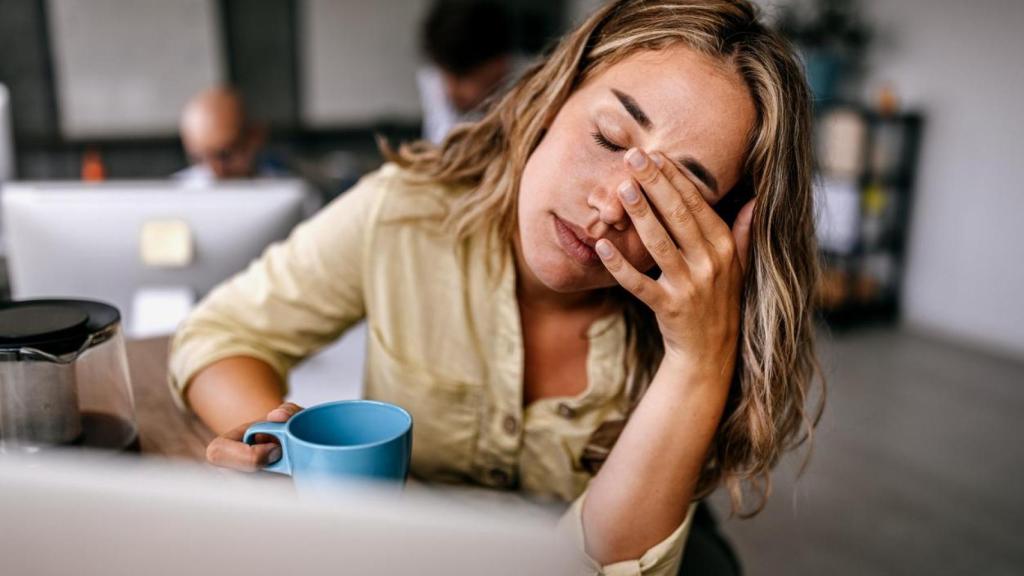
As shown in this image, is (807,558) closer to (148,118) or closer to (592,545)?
(592,545)

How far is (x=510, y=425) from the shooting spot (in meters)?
0.99

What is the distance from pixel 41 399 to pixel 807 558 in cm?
194

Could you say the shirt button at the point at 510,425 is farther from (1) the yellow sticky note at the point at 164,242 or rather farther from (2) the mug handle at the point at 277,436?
(1) the yellow sticky note at the point at 164,242

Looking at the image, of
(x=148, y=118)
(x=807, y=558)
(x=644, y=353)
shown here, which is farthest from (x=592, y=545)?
(x=148, y=118)

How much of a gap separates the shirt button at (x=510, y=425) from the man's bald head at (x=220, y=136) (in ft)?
5.81

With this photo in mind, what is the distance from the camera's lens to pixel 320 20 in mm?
5180

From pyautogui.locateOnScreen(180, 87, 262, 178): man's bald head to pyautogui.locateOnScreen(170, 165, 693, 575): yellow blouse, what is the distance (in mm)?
1557

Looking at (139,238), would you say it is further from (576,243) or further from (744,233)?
(744,233)

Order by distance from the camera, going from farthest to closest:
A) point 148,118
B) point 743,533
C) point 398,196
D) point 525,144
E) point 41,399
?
point 148,118, point 743,533, point 398,196, point 525,144, point 41,399

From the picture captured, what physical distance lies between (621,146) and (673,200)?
8 centimetres

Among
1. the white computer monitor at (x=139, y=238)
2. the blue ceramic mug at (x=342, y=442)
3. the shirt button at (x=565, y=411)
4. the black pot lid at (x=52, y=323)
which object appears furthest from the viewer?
the white computer monitor at (x=139, y=238)

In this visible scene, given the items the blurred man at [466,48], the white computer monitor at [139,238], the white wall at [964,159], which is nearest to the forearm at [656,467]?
the white computer monitor at [139,238]

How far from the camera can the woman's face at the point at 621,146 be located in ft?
2.44

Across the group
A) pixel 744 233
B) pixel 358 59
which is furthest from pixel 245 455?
pixel 358 59
